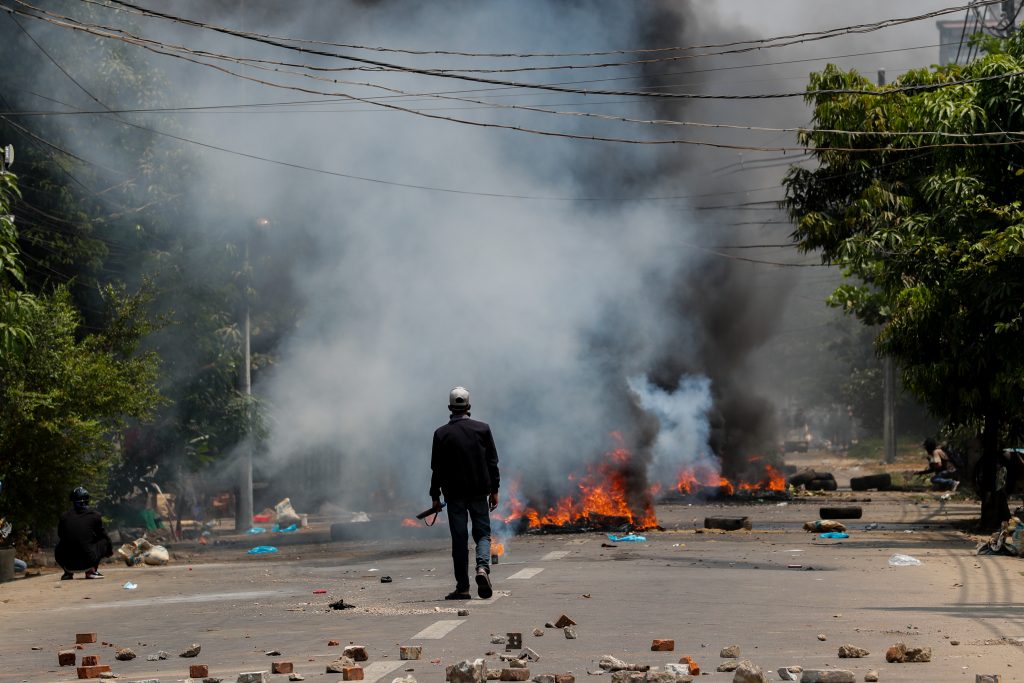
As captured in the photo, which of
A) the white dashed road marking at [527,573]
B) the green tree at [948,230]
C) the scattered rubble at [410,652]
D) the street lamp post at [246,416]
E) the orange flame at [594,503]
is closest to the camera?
the scattered rubble at [410,652]

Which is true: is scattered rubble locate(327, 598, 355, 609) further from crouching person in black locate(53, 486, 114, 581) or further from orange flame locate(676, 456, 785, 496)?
orange flame locate(676, 456, 785, 496)

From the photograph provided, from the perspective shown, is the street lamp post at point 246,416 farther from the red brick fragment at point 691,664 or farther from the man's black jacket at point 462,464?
the red brick fragment at point 691,664

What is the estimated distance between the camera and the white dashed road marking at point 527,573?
45.0 feet

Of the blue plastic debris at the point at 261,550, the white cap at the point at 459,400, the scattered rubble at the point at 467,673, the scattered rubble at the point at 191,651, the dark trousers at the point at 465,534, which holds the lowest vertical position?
the blue plastic debris at the point at 261,550

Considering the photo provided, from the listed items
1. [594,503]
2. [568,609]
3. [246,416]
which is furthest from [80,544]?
[246,416]

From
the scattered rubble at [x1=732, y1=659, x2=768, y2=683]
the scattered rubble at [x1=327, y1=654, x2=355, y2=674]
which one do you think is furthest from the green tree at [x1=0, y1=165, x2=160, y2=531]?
the scattered rubble at [x1=732, y1=659, x2=768, y2=683]

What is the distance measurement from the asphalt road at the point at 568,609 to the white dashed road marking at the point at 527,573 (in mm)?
42

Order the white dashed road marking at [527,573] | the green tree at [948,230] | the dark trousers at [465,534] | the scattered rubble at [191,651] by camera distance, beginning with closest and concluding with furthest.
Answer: the scattered rubble at [191,651], the dark trousers at [465,534], the white dashed road marking at [527,573], the green tree at [948,230]

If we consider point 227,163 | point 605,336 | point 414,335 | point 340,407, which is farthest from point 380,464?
point 227,163

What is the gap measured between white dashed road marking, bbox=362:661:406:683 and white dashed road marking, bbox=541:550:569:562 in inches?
336

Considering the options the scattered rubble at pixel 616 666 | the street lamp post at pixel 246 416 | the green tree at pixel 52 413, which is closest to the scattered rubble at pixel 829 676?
the scattered rubble at pixel 616 666

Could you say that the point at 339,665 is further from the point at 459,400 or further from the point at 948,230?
the point at 948,230

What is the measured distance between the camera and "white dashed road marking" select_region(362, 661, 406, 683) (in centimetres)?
728

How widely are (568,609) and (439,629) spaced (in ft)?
5.07
